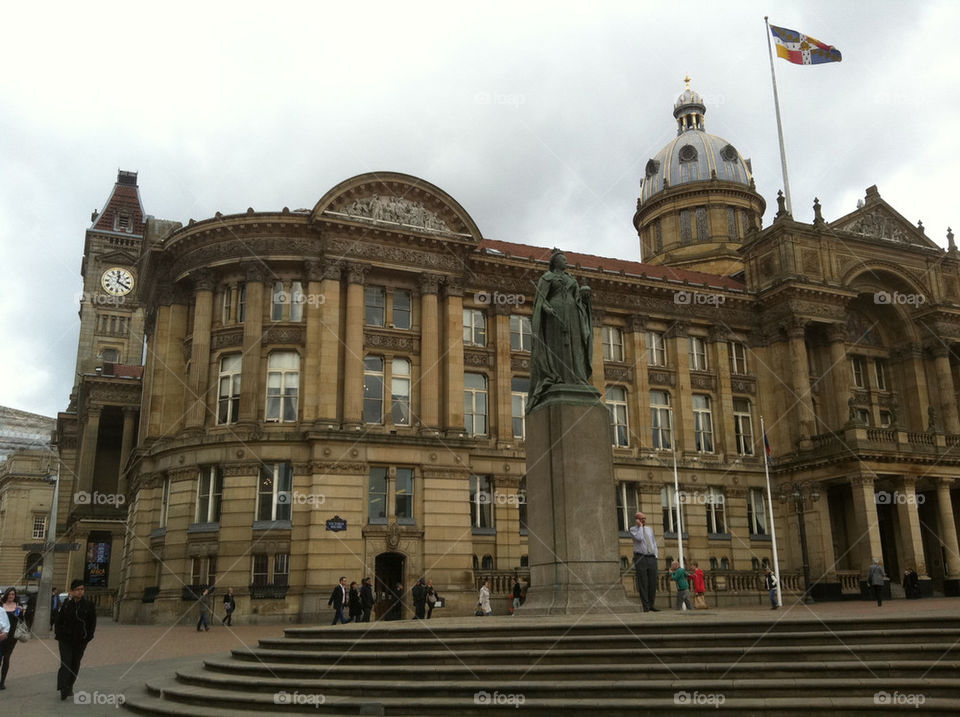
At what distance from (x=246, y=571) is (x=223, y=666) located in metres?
19.9

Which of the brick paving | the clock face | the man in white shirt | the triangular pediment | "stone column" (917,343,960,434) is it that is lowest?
the brick paving

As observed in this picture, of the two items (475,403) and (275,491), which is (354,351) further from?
(475,403)

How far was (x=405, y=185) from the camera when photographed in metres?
38.8

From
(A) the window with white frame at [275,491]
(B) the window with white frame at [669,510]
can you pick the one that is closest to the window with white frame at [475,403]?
(A) the window with white frame at [275,491]

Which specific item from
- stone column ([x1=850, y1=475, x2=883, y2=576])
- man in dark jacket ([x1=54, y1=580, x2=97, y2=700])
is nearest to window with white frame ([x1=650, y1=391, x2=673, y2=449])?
stone column ([x1=850, y1=475, x2=883, y2=576])

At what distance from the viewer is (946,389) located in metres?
48.6

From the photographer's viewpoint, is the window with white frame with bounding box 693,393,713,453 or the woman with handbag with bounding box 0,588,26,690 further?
the window with white frame with bounding box 693,393,713,453

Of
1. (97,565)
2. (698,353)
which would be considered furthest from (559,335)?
(97,565)

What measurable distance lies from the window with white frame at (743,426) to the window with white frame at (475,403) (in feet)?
47.9

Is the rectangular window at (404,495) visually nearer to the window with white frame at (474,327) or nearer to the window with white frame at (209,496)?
the window with white frame at (209,496)

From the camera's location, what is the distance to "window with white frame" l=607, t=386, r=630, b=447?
141 ft

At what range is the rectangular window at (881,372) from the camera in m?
49.6

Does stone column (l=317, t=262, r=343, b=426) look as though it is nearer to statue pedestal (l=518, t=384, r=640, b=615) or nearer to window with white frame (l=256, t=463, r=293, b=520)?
window with white frame (l=256, t=463, r=293, b=520)

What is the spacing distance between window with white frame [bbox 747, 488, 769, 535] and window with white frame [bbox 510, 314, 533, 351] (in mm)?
14632
